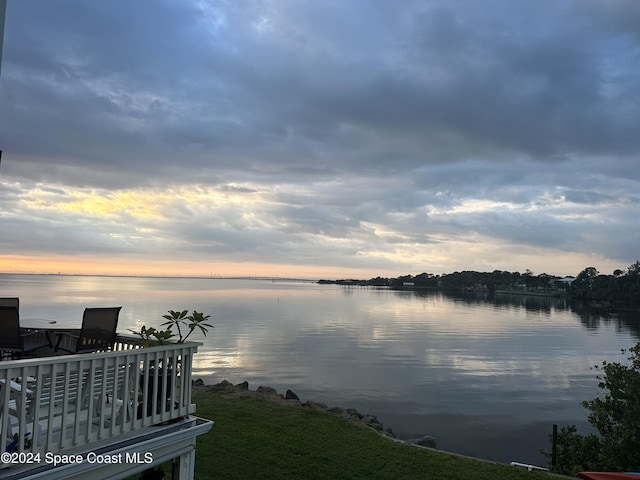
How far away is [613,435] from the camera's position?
780 centimetres

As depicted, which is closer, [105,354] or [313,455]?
[105,354]

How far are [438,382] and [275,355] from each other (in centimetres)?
910

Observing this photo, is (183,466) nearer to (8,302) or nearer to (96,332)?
(96,332)

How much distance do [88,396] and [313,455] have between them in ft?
14.0

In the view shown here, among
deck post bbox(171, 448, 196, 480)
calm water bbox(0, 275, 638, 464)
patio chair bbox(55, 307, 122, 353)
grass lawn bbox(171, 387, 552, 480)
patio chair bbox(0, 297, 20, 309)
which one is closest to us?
deck post bbox(171, 448, 196, 480)

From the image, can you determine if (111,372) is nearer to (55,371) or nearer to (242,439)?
(55,371)

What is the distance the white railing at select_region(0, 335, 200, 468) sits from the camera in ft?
10.6

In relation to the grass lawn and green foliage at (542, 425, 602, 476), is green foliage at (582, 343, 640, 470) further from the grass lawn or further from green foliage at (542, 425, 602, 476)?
the grass lawn

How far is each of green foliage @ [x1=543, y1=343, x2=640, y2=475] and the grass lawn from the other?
1.96m

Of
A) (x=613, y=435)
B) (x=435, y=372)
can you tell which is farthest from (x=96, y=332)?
(x=435, y=372)

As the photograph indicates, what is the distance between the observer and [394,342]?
31781 millimetres

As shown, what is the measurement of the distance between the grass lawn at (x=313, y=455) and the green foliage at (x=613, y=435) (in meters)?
1.96

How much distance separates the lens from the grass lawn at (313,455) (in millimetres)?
6270

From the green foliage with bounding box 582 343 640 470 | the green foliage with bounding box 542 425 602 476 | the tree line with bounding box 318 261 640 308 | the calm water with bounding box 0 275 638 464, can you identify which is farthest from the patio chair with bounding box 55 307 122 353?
the tree line with bounding box 318 261 640 308
